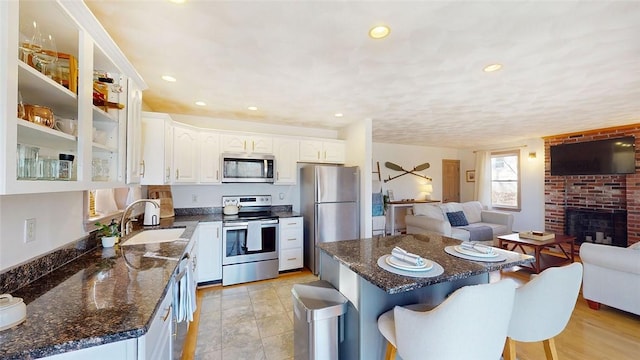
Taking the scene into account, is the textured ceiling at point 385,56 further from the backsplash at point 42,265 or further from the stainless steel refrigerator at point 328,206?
the backsplash at point 42,265

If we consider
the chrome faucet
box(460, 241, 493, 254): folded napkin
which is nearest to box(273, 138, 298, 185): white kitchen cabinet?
the chrome faucet

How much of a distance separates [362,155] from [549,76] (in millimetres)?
2209

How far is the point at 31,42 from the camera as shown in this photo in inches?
42.7

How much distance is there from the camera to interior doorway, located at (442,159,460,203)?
7.09 meters

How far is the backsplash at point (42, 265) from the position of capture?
3.70 ft

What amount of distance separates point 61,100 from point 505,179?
7.61 meters

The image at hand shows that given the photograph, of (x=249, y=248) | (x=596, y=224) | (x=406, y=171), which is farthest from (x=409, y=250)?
(x=596, y=224)

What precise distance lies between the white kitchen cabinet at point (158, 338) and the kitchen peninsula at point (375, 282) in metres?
0.97

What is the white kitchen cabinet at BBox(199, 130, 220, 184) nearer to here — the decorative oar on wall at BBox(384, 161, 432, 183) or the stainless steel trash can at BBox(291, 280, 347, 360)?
the stainless steel trash can at BBox(291, 280, 347, 360)

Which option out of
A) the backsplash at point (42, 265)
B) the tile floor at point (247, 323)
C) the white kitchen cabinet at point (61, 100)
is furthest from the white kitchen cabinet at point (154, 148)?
the tile floor at point (247, 323)

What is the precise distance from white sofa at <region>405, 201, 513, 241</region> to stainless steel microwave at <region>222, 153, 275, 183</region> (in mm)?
2913

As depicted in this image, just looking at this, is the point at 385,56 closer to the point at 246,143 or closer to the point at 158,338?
the point at 158,338

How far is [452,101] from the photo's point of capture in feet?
10.1

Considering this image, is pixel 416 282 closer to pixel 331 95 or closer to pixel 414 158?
pixel 331 95
